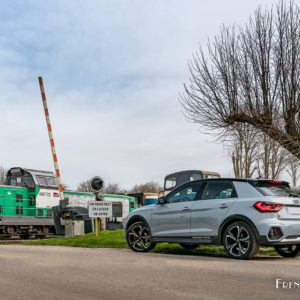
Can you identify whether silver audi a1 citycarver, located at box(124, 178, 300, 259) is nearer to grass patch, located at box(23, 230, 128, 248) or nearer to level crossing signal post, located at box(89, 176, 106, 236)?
grass patch, located at box(23, 230, 128, 248)

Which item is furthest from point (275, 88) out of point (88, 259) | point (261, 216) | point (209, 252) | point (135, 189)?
point (135, 189)

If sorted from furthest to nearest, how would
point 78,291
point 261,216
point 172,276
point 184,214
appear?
point 184,214 < point 261,216 < point 172,276 < point 78,291

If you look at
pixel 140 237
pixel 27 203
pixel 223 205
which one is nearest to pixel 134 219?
pixel 140 237

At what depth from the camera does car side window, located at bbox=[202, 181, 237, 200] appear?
9.70m

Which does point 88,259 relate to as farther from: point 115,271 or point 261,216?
point 261,216

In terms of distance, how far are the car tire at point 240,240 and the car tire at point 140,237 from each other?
2.29 metres

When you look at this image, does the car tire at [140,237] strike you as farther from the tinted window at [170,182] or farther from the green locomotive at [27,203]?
the green locomotive at [27,203]

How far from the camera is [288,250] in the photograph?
10.3 metres

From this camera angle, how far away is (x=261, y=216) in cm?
883

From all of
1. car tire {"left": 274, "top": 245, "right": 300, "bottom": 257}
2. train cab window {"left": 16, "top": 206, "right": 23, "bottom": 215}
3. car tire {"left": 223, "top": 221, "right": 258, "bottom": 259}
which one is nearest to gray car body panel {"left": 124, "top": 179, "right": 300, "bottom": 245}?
car tire {"left": 223, "top": 221, "right": 258, "bottom": 259}

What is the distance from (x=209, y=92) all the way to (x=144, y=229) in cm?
870

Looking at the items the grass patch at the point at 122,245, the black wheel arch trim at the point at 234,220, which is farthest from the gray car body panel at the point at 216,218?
the grass patch at the point at 122,245

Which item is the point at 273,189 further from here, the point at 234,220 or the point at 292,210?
the point at 234,220

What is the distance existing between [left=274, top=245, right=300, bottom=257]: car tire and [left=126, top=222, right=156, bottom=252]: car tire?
2.83m
